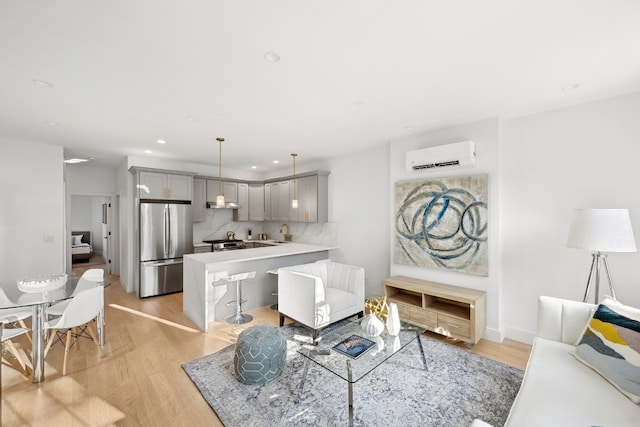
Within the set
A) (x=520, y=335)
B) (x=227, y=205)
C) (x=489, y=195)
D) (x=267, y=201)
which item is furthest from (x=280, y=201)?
(x=520, y=335)

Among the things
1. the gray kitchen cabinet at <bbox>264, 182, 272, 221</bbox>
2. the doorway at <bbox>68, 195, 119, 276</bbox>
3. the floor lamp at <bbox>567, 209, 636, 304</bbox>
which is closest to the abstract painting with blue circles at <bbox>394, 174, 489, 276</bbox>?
the floor lamp at <bbox>567, 209, 636, 304</bbox>

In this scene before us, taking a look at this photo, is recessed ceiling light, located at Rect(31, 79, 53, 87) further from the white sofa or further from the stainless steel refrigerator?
the white sofa

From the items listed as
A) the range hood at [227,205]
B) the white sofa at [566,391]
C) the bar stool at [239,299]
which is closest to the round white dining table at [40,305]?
the bar stool at [239,299]

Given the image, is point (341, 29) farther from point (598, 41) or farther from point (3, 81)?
point (3, 81)

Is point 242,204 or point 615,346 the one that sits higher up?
point 242,204

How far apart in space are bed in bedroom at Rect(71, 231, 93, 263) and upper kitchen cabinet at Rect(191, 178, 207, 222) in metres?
5.00

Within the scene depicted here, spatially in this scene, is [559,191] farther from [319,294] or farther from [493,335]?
[319,294]

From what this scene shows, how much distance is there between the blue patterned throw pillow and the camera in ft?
5.36

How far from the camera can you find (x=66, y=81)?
2.35 meters

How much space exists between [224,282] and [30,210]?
11.1ft

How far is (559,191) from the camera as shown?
2965mm

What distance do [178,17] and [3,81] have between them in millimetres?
1974

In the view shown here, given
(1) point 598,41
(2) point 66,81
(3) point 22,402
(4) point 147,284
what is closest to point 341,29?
(1) point 598,41

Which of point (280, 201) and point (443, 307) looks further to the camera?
point (280, 201)
